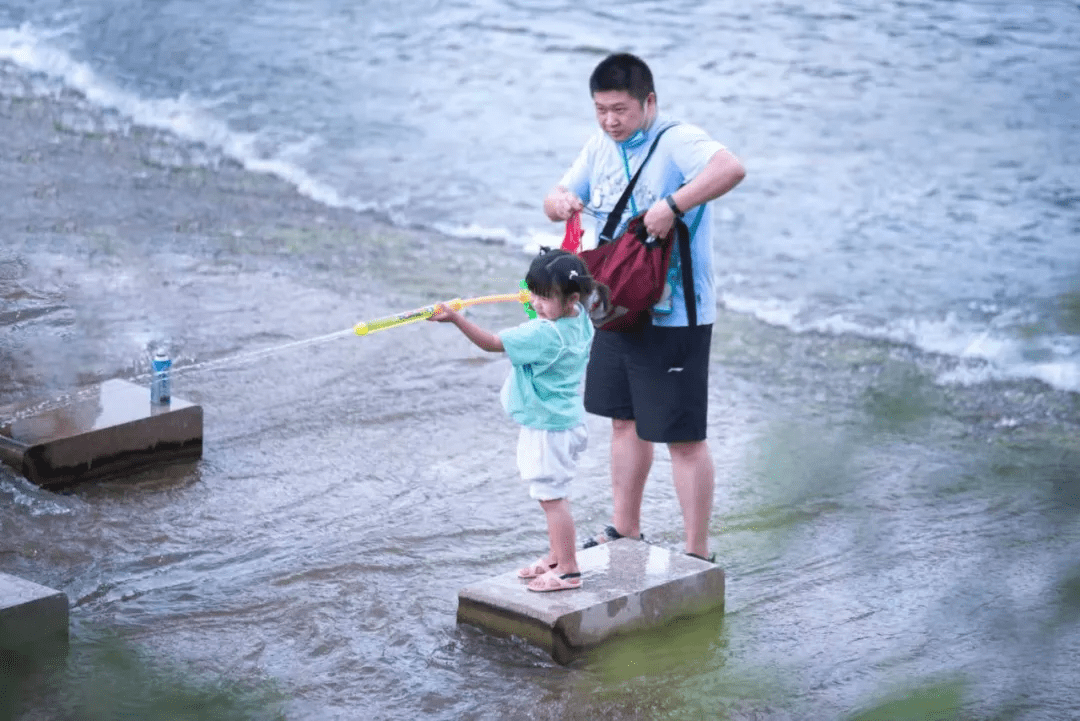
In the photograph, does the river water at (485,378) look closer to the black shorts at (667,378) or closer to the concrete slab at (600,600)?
the concrete slab at (600,600)

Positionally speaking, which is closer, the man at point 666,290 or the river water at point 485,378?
the river water at point 485,378

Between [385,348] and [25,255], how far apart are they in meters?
2.43

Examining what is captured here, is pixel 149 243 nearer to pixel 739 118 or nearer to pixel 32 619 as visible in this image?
pixel 32 619

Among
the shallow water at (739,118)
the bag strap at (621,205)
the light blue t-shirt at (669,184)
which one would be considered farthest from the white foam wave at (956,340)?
the bag strap at (621,205)

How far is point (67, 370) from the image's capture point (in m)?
6.87

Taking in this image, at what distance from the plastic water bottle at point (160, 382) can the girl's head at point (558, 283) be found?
209 centimetres

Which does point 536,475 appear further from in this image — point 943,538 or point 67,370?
point 67,370

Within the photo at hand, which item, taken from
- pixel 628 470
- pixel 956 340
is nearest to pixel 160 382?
pixel 628 470

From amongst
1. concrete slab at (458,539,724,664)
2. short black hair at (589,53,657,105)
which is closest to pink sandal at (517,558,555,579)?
concrete slab at (458,539,724,664)

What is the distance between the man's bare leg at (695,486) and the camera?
484 cm

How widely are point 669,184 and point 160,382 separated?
2.35 metres

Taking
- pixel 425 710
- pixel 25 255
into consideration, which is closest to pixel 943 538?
pixel 425 710

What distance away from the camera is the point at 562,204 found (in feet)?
15.4

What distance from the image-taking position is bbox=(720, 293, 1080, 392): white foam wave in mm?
8242
